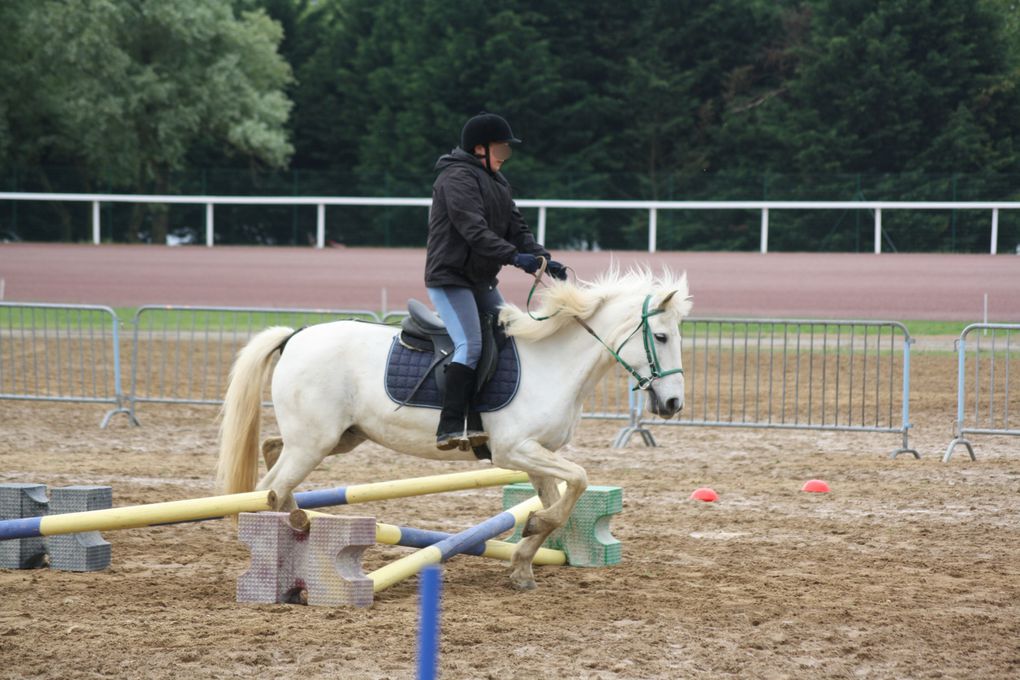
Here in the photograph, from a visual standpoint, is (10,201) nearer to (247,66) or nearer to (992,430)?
(247,66)

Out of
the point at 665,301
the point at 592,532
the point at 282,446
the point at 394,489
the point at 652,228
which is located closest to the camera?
the point at 665,301

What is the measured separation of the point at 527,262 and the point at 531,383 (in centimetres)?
70

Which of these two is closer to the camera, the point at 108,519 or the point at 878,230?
the point at 108,519

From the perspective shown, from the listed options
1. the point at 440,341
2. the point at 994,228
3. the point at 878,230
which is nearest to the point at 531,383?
the point at 440,341

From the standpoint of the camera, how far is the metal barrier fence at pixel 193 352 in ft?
49.1

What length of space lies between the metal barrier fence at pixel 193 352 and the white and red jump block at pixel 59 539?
6.47m

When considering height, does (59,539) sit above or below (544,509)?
below

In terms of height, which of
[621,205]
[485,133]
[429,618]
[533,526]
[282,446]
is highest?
[621,205]

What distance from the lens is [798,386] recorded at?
53.6ft

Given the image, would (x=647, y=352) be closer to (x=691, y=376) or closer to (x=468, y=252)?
(x=468, y=252)

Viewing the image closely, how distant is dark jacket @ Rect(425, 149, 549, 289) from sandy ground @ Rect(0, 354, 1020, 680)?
180 cm

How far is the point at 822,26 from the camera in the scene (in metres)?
39.0

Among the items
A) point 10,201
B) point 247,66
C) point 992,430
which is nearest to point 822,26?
point 247,66

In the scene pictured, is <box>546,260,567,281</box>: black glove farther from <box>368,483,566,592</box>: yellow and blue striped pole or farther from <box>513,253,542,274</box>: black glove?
<box>368,483,566,592</box>: yellow and blue striped pole
